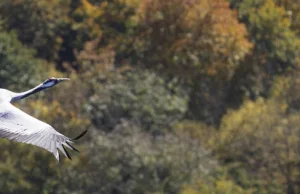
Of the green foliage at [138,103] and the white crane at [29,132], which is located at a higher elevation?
the white crane at [29,132]

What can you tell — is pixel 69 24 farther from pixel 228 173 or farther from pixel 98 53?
pixel 228 173

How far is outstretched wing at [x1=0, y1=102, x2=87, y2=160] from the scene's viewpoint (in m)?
19.3

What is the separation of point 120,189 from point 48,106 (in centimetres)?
307

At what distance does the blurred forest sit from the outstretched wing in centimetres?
990

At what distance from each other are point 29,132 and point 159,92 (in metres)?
14.8

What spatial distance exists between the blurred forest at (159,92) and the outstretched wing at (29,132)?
9.90 metres

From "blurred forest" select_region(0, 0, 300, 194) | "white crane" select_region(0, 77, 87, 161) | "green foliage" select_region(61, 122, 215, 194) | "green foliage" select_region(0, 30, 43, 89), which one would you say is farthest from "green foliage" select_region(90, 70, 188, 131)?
"white crane" select_region(0, 77, 87, 161)

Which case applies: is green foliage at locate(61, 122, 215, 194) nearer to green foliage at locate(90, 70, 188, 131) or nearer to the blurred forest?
the blurred forest

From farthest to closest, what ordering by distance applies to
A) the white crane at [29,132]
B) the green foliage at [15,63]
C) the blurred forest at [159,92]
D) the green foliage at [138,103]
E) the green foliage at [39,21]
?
the green foliage at [39,21] < the green foliage at [15,63] < the green foliage at [138,103] < the blurred forest at [159,92] < the white crane at [29,132]

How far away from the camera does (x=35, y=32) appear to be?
39438 mm

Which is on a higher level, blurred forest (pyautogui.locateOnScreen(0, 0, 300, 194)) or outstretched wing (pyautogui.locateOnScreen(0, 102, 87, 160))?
outstretched wing (pyautogui.locateOnScreen(0, 102, 87, 160))

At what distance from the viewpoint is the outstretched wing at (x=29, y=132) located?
1934 centimetres

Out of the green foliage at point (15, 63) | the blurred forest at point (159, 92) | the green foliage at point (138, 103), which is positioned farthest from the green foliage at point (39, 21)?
the green foliage at point (138, 103)

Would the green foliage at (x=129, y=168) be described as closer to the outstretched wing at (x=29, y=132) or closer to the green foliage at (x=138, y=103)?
the green foliage at (x=138, y=103)
